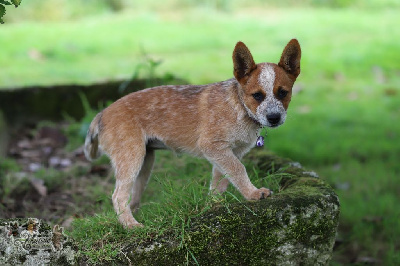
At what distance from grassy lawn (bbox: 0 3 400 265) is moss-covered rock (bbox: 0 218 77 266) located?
1484mm

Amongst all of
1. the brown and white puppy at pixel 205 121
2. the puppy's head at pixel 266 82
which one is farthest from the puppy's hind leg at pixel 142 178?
the puppy's head at pixel 266 82

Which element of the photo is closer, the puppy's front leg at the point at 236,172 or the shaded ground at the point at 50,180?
Answer: the puppy's front leg at the point at 236,172

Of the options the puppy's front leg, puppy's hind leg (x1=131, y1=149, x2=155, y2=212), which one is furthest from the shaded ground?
the puppy's front leg

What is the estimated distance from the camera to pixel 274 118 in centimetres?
406

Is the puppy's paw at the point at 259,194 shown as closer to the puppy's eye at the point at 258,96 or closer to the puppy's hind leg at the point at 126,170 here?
the puppy's eye at the point at 258,96

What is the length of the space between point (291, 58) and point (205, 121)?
782 mm

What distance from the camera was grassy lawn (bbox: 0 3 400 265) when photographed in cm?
666

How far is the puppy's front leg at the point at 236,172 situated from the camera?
4168 mm

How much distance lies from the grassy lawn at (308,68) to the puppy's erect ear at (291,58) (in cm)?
55

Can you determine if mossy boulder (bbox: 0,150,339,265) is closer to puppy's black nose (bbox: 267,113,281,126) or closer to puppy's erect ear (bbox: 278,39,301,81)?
puppy's black nose (bbox: 267,113,281,126)

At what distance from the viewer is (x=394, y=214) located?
253 inches

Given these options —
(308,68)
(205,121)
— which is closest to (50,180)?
(205,121)

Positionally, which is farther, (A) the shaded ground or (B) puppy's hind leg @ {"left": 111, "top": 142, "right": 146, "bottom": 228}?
(A) the shaded ground

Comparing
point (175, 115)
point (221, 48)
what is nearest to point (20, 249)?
point (175, 115)
